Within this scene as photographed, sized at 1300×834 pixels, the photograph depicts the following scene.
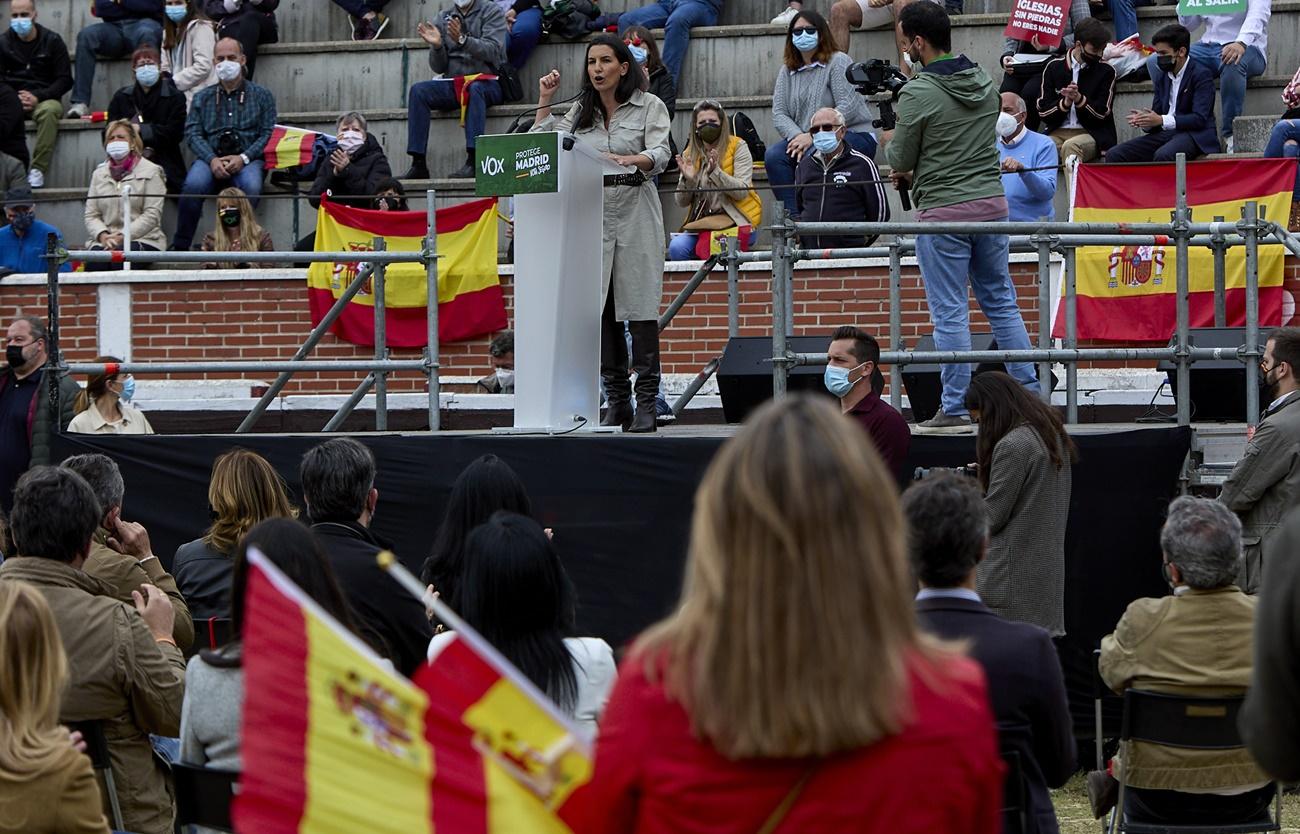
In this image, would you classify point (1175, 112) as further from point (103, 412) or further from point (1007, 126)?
point (103, 412)

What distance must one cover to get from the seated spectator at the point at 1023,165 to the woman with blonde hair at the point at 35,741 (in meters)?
7.78

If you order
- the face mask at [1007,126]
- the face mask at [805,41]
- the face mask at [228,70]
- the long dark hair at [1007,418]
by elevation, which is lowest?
the long dark hair at [1007,418]

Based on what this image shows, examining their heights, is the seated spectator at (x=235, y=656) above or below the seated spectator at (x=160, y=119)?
below

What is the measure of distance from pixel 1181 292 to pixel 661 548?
8.07 feet

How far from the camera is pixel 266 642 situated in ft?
7.76

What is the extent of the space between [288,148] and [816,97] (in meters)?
4.54

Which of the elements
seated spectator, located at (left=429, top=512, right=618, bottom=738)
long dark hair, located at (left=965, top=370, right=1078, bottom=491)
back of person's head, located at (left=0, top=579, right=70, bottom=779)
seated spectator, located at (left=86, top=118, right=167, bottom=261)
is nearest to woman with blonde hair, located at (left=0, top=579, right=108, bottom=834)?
back of person's head, located at (left=0, top=579, right=70, bottom=779)

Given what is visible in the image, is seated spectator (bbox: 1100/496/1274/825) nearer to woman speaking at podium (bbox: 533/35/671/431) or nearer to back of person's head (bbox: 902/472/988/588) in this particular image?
back of person's head (bbox: 902/472/988/588)

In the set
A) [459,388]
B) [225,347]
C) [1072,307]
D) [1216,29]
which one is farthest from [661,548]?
[1216,29]

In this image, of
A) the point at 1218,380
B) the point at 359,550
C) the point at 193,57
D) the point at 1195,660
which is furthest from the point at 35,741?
the point at 193,57

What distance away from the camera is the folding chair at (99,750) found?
437 cm

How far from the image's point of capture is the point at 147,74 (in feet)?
48.9

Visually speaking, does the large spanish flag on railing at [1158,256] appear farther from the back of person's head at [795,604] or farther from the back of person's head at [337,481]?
the back of person's head at [795,604]

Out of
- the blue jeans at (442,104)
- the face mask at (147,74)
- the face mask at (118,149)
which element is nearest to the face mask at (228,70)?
the face mask at (147,74)
